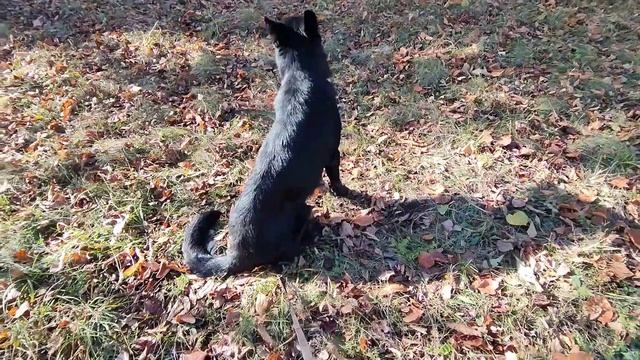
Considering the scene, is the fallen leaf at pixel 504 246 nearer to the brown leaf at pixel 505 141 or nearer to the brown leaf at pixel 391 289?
the brown leaf at pixel 391 289

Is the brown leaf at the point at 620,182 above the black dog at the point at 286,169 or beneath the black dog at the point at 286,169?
beneath

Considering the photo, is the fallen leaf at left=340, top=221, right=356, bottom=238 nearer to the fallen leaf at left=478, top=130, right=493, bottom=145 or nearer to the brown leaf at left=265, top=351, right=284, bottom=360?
Result: the brown leaf at left=265, top=351, right=284, bottom=360

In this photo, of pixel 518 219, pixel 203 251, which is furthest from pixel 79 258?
pixel 518 219

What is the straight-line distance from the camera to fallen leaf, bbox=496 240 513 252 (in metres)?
3.23

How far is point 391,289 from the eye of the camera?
10.1 feet

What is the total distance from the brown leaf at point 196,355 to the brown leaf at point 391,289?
4.42ft

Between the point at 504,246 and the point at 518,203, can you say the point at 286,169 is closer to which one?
the point at 504,246

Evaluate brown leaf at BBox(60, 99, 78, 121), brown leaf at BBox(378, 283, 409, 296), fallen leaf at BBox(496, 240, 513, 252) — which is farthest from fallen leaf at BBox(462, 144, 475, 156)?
brown leaf at BBox(60, 99, 78, 121)

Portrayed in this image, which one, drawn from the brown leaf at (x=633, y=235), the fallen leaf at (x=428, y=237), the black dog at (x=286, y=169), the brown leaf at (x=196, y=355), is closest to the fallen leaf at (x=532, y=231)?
the brown leaf at (x=633, y=235)

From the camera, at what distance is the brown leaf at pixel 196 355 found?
9.02 ft

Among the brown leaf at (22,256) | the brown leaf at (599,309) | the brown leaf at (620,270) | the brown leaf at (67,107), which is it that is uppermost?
the brown leaf at (67,107)

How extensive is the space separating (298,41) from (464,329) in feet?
8.49

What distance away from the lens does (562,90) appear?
4605mm

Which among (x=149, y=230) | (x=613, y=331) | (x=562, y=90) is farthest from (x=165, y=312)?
(x=562, y=90)
